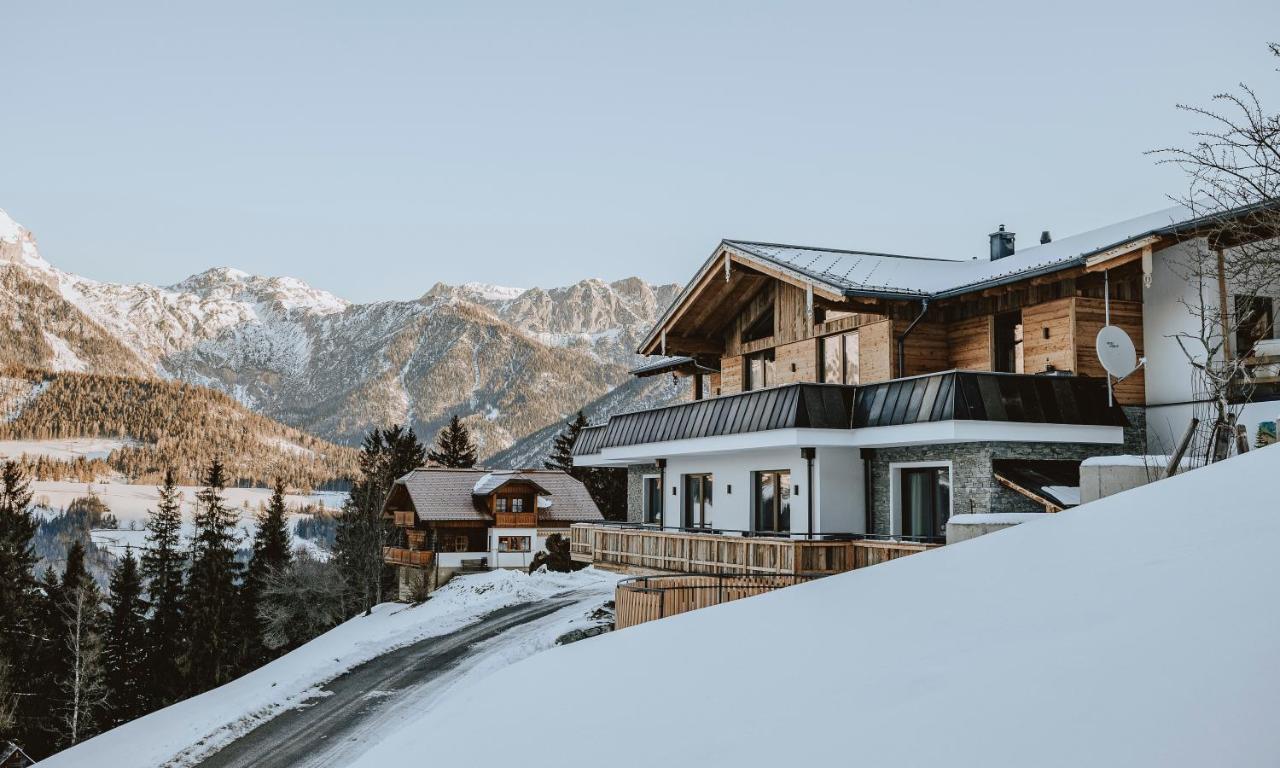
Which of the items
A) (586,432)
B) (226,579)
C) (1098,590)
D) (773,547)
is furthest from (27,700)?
(1098,590)

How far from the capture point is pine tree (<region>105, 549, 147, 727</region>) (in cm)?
5419

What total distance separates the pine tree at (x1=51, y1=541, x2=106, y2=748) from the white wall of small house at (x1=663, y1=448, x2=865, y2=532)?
104 feet

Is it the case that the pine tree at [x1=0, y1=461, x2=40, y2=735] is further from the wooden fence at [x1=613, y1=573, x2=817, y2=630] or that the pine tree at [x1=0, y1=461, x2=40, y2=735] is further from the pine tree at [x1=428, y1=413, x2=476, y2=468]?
the wooden fence at [x1=613, y1=573, x2=817, y2=630]

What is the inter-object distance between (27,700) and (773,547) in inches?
1712

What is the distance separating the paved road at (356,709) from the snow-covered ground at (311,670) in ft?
2.04

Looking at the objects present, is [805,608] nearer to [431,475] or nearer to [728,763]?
[728,763]

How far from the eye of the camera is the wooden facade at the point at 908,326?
1964cm

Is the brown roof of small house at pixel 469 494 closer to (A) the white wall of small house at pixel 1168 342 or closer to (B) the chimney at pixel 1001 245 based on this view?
(B) the chimney at pixel 1001 245

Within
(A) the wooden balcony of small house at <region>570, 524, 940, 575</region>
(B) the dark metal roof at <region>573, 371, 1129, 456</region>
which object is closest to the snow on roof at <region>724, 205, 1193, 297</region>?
(B) the dark metal roof at <region>573, 371, 1129, 456</region>

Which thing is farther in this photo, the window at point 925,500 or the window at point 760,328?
the window at point 760,328

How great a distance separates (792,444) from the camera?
20.7 metres

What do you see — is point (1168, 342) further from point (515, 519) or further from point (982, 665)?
point (515, 519)

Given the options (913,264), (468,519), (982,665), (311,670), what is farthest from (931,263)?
(468,519)

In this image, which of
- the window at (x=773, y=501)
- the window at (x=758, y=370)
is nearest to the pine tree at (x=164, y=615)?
the window at (x=758, y=370)
